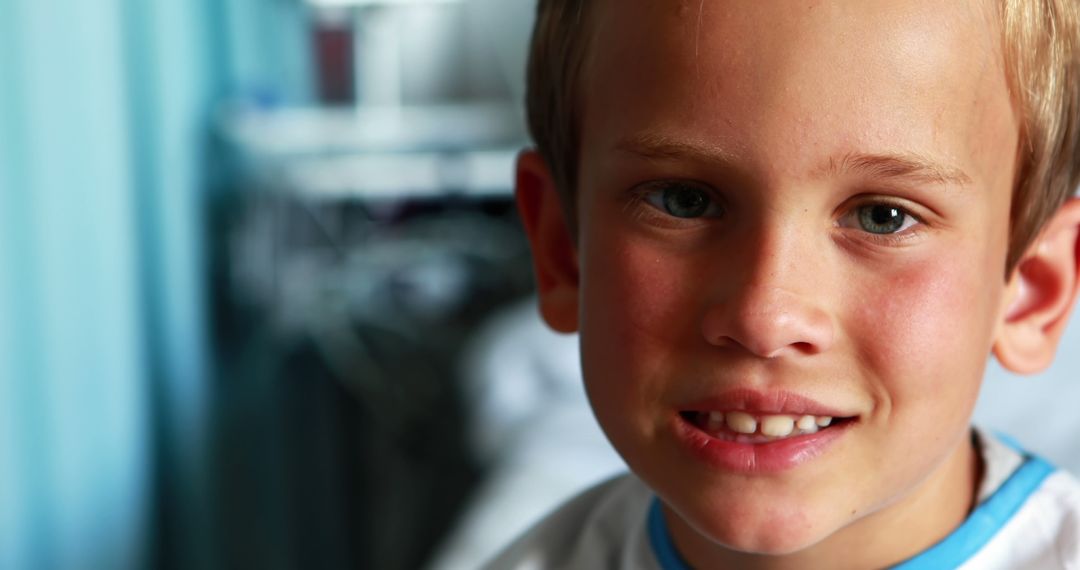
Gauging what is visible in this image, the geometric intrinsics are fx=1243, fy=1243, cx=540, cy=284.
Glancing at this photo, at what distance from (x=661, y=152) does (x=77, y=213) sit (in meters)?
1.69

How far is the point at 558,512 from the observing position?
95 cm

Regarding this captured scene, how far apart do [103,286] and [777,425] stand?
1.81 m

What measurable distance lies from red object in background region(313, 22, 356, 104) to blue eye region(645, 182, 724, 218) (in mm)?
3420

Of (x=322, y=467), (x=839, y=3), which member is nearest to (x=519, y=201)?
(x=839, y=3)

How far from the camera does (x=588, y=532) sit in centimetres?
93

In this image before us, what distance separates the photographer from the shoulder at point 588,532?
0.91 metres

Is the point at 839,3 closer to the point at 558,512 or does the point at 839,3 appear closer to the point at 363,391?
the point at 558,512

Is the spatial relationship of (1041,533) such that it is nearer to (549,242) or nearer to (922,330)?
(922,330)

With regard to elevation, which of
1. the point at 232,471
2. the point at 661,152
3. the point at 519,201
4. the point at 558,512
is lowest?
the point at 232,471

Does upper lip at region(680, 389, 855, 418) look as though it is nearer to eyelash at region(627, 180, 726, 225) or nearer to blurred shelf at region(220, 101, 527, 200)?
eyelash at region(627, 180, 726, 225)

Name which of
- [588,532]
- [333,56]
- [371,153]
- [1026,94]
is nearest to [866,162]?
[1026,94]

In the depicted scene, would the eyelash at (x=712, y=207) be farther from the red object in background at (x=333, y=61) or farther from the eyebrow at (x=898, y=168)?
the red object in background at (x=333, y=61)

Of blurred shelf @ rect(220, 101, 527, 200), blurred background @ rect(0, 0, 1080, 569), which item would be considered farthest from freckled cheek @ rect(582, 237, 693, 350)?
blurred shelf @ rect(220, 101, 527, 200)

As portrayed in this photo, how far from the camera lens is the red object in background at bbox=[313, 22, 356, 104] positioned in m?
4.03
